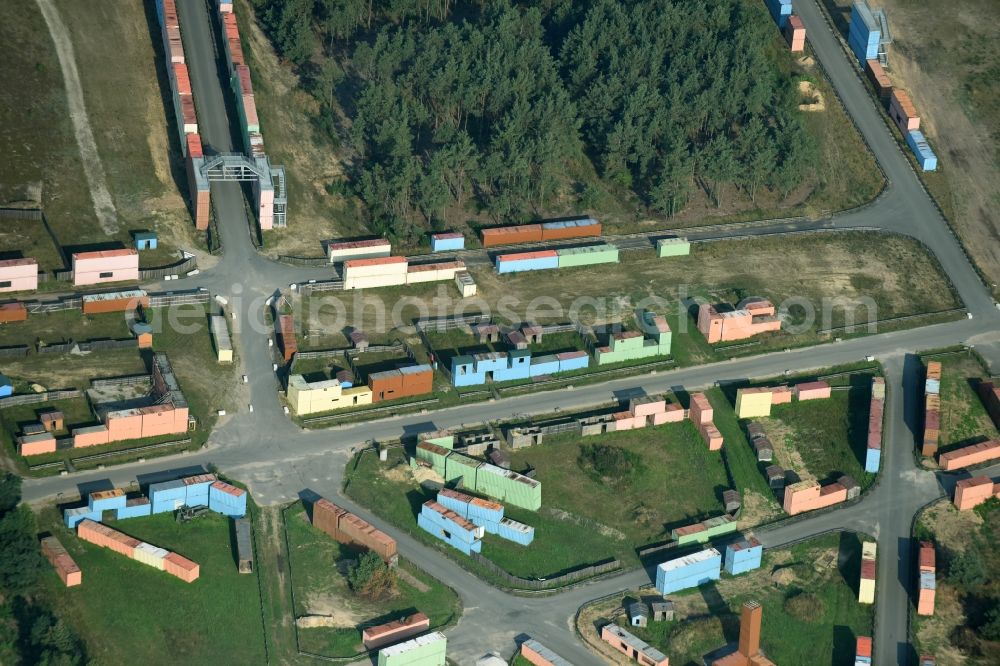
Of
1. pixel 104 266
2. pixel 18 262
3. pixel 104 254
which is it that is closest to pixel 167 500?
pixel 104 266

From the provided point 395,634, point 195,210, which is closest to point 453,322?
point 195,210

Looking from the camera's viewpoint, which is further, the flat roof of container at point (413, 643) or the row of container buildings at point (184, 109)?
the row of container buildings at point (184, 109)

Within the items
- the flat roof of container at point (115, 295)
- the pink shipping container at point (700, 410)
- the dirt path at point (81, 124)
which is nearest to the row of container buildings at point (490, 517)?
the pink shipping container at point (700, 410)

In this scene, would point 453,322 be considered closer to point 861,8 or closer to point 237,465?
point 237,465

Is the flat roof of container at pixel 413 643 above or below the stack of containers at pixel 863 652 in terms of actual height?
above

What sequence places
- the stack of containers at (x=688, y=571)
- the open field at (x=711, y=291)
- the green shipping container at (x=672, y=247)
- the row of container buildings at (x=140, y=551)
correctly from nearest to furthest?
the row of container buildings at (x=140, y=551)
the stack of containers at (x=688, y=571)
the open field at (x=711, y=291)
the green shipping container at (x=672, y=247)

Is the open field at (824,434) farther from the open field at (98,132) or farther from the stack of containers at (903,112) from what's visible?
the open field at (98,132)

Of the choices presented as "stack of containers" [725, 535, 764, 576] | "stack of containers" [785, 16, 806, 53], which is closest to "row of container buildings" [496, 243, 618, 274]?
"stack of containers" [725, 535, 764, 576]
